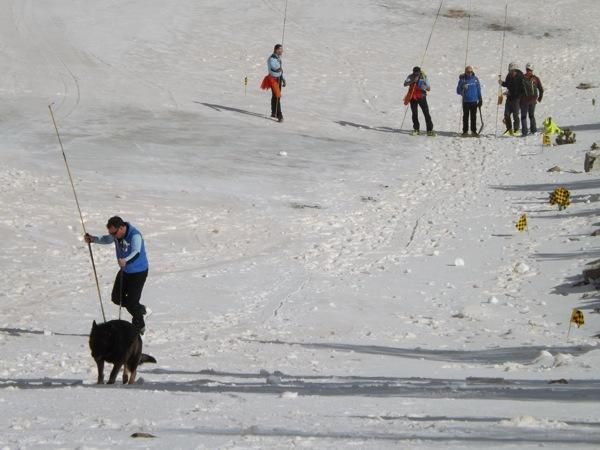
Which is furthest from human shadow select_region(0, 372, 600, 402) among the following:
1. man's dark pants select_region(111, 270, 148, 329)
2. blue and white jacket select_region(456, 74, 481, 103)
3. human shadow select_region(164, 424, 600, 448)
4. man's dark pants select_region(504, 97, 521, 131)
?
man's dark pants select_region(504, 97, 521, 131)

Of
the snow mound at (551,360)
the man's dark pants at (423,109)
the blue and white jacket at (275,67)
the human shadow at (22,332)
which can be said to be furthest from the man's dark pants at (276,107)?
the snow mound at (551,360)

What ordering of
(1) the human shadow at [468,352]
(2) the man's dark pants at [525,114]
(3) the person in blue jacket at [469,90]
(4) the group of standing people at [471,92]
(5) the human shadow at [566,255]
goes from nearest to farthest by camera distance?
(1) the human shadow at [468,352] < (5) the human shadow at [566,255] < (3) the person in blue jacket at [469,90] < (4) the group of standing people at [471,92] < (2) the man's dark pants at [525,114]

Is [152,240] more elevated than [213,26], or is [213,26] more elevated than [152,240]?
[213,26]

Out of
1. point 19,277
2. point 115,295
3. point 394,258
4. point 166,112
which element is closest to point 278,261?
point 394,258

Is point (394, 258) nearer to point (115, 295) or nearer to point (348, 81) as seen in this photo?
point (115, 295)

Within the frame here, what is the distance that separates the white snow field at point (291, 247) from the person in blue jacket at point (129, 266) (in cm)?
46

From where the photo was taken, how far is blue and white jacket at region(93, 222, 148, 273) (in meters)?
10.5

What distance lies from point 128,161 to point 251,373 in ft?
37.6

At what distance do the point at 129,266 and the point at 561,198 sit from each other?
8.48 meters

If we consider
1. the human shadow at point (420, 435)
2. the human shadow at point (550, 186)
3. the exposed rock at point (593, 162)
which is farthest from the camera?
the exposed rock at point (593, 162)

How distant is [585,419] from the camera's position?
6.64m

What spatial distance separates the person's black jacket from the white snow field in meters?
1.13

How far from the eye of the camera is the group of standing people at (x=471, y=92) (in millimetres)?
24328

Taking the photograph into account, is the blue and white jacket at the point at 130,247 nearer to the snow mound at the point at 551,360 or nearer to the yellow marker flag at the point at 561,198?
the snow mound at the point at 551,360
